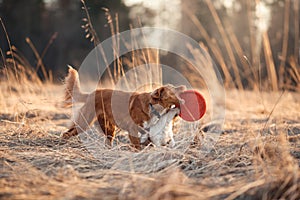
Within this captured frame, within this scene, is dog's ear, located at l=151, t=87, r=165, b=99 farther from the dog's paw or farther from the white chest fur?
the dog's paw

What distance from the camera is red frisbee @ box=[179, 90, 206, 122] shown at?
309cm

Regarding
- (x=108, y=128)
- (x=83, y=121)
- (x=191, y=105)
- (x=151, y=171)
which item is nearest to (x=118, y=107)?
(x=108, y=128)

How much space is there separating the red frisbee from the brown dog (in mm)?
57

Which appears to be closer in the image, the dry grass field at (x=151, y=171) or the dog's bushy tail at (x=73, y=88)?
the dry grass field at (x=151, y=171)

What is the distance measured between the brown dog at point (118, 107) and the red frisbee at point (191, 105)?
6 cm

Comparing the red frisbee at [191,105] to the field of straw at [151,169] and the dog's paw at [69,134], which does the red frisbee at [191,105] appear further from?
the dog's paw at [69,134]

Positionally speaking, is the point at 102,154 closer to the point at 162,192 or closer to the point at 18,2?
the point at 162,192

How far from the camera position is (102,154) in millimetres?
2828

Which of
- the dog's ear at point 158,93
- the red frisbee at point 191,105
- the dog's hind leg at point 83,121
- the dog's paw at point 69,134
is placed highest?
the dog's ear at point 158,93

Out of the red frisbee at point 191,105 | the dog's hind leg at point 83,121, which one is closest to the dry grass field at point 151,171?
the dog's hind leg at point 83,121

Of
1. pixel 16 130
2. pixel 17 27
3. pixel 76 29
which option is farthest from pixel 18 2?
pixel 16 130

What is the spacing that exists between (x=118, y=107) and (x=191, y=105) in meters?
0.68

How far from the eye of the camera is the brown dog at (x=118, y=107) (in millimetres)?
3109

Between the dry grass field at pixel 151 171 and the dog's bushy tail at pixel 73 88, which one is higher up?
the dog's bushy tail at pixel 73 88
